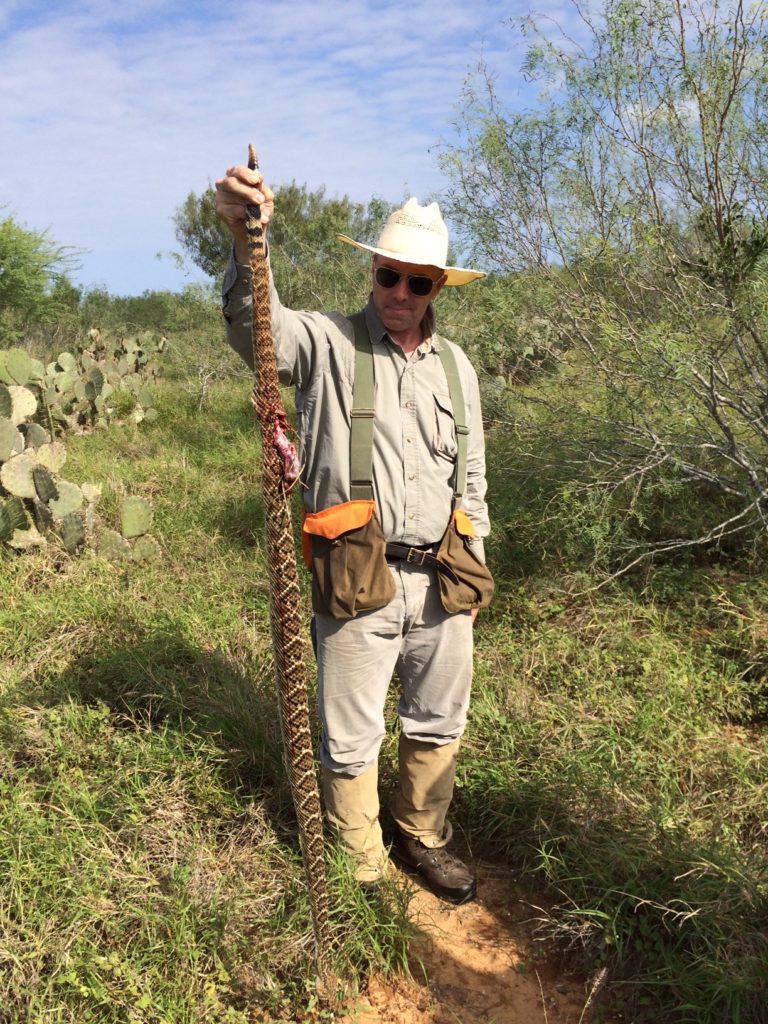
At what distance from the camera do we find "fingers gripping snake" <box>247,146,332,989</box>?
Result: 1780mm

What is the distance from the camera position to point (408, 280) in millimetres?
2410

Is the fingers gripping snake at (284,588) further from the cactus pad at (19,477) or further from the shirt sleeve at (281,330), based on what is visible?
the cactus pad at (19,477)

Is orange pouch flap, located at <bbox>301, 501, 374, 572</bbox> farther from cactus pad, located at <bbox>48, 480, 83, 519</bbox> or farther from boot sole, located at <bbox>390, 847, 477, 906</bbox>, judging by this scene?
cactus pad, located at <bbox>48, 480, 83, 519</bbox>

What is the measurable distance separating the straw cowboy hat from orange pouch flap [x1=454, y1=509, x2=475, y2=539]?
81 centimetres

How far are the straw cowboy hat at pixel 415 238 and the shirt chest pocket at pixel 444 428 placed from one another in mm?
421

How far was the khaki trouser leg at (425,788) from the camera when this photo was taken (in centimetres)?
282

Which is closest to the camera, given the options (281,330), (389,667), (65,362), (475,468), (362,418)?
(281,330)

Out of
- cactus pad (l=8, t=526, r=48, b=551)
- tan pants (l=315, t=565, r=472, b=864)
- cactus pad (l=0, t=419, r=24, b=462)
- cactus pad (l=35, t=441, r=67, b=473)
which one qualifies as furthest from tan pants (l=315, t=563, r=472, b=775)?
cactus pad (l=35, t=441, r=67, b=473)

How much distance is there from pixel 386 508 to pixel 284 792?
133cm

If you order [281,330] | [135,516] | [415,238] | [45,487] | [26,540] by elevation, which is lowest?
[26,540]

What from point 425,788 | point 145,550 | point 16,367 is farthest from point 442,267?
point 16,367

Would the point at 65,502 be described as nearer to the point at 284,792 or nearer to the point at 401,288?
the point at 284,792

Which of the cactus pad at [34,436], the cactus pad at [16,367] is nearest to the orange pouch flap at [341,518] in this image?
the cactus pad at [34,436]

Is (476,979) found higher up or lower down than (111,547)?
lower down
